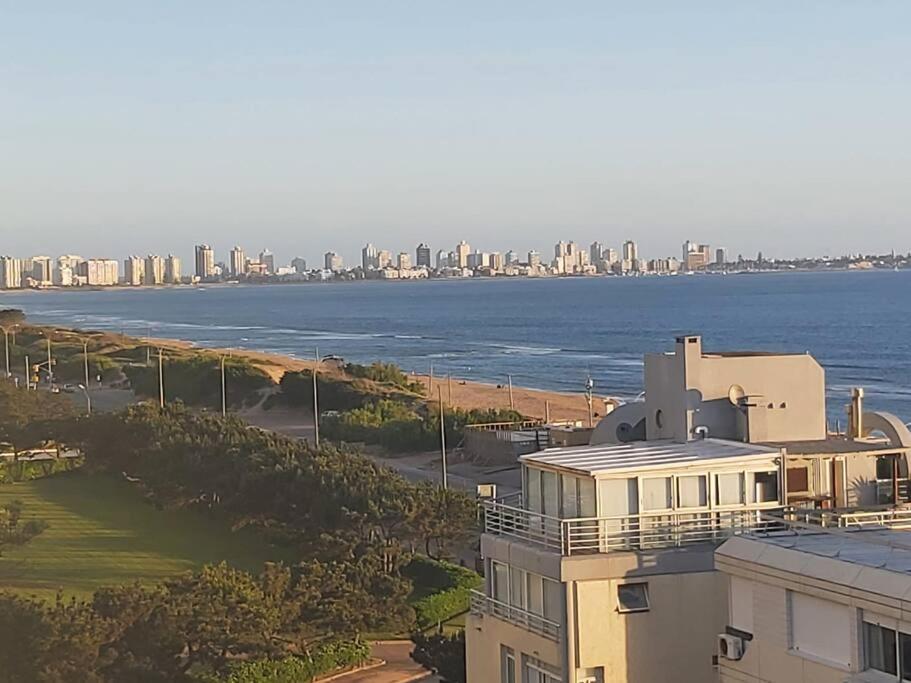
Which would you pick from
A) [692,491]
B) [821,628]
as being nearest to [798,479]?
[692,491]

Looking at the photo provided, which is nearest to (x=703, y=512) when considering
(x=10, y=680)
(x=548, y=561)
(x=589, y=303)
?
(x=548, y=561)

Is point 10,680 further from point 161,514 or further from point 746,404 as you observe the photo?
point 161,514

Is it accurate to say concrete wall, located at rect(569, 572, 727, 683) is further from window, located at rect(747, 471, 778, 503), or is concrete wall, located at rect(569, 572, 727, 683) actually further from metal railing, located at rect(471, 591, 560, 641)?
window, located at rect(747, 471, 778, 503)

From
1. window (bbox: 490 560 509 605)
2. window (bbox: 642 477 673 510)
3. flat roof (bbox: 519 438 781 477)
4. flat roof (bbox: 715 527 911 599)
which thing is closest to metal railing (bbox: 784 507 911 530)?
flat roof (bbox: 715 527 911 599)

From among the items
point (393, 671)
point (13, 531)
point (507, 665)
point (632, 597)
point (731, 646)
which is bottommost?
point (393, 671)

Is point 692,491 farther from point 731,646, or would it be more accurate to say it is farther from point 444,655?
point 444,655
